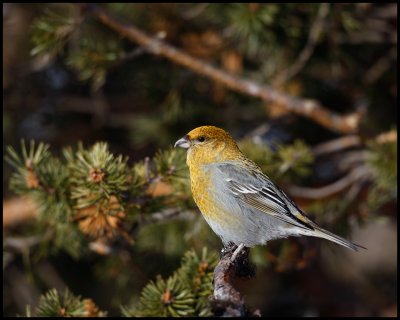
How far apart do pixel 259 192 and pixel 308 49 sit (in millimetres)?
1741

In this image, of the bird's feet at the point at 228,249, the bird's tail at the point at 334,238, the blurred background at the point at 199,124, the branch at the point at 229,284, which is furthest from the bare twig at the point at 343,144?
the branch at the point at 229,284

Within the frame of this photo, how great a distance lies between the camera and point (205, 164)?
392 centimetres

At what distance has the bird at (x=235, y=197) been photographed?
364cm

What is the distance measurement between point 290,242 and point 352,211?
0.56m

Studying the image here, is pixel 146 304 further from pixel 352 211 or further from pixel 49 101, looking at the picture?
pixel 49 101

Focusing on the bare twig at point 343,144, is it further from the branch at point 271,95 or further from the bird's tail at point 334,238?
the bird's tail at point 334,238

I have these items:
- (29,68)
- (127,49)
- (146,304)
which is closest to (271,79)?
(127,49)

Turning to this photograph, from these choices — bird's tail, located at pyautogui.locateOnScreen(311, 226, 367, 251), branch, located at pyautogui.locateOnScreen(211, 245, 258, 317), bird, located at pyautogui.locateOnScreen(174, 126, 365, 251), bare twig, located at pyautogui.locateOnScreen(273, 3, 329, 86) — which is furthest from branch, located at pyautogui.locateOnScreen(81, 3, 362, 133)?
branch, located at pyautogui.locateOnScreen(211, 245, 258, 317)

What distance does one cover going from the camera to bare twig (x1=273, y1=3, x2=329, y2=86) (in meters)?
4.59

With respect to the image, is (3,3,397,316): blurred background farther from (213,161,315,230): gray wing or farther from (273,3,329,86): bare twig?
(213,161,315,230): gray wing

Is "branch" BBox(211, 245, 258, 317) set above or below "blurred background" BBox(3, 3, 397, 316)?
below

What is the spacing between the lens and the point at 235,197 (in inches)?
151

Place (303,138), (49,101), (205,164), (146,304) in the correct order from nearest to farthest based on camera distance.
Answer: (146,304), (205,164), (303,138), (49,101)

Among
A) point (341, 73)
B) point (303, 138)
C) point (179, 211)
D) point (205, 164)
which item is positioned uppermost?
point (341, 73)
